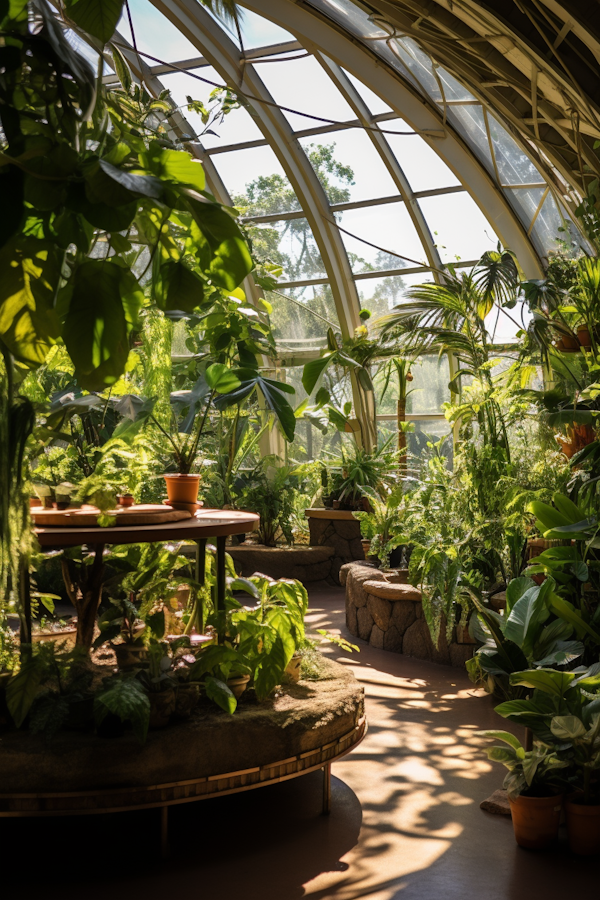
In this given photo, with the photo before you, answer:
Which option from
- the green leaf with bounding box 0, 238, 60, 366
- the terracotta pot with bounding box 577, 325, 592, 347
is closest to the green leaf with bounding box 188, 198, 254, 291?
the green leaf with bounding box 0, 238, 60, 366

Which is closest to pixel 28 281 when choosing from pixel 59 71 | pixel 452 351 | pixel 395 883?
pixel 59 71

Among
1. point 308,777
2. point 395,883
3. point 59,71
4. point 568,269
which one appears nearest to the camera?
point 59,71

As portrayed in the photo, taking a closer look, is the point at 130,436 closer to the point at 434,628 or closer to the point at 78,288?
the point at 434,628

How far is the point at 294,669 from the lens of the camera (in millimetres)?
3273

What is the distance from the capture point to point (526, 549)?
5305 millimetres

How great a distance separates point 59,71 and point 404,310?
6.54m

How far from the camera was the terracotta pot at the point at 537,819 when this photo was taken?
103 inches

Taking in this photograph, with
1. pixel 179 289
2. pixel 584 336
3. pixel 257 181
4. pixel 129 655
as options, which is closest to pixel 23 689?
pixel 129 655

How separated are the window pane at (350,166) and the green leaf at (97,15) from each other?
8.59m

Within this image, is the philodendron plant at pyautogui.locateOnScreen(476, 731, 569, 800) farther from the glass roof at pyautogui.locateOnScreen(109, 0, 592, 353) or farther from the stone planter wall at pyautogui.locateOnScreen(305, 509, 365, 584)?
the stone planter wall at pyautogui.locateOnScreen(305, 509, 365, 584)

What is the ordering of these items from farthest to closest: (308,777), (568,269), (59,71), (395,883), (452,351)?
(452,351), (568,269), (308,777), (395,883), (59,71)

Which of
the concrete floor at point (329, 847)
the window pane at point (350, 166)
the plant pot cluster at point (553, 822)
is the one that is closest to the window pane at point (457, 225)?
the window pane at point (350, 166)

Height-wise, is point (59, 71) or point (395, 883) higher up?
point (59, 71)

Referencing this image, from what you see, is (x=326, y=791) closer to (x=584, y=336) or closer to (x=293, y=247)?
(x=584, y=336)
